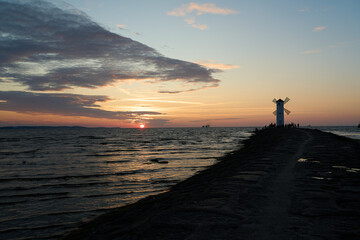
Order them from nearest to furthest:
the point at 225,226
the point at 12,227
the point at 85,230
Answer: the point at 225,226 → the point at 85,230 → the point at 12,227

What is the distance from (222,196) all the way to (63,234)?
5.13m

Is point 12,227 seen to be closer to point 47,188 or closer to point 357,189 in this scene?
point 47,188

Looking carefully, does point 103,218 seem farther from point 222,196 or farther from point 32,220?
point 222,196

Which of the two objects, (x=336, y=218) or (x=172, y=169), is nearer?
(x=336, y=218)

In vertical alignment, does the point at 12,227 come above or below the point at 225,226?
below

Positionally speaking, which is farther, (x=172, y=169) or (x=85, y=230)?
(x=172, y=169)

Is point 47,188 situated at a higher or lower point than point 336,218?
lower

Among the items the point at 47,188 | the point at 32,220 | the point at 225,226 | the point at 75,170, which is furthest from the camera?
the point at 75,170

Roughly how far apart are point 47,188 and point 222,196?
9.91m

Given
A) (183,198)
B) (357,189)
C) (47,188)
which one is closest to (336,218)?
(357,189)

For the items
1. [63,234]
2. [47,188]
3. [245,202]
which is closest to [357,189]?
[245,202]

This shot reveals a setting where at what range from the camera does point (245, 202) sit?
294 inches

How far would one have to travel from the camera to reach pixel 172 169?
18.9 metres

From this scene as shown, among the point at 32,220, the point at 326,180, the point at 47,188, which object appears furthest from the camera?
the point at 47,188
